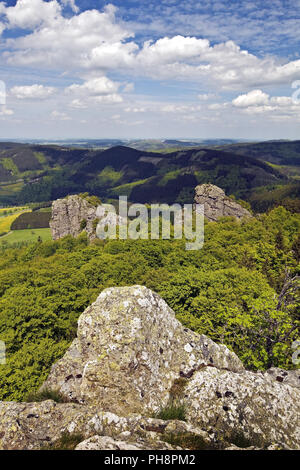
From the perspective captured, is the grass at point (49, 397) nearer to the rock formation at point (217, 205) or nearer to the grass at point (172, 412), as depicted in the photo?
the grass at point (172, 412)

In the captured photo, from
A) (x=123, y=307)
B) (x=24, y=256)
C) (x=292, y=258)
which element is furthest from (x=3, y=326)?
(x=24, y=256)

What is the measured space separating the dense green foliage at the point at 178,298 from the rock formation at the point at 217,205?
6595 cm

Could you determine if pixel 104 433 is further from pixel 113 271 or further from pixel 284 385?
pixel 113 271

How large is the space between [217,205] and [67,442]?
139 m

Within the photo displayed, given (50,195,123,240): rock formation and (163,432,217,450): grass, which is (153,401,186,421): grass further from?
(50,195,123,240): rock formation

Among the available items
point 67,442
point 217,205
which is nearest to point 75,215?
point 217,205

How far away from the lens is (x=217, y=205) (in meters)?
141

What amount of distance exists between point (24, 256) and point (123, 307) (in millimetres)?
103060

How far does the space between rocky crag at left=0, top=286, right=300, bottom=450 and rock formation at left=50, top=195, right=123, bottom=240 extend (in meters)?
109

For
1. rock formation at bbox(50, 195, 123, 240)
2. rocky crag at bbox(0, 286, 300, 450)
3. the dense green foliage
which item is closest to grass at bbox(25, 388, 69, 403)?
rocky crag at bbox(0, 286, 300, 450)

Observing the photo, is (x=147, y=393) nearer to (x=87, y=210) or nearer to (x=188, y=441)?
(x=188, y=441)

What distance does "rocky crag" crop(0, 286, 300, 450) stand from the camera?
11.0m

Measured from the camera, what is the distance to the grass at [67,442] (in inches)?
399

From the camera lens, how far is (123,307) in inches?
635
